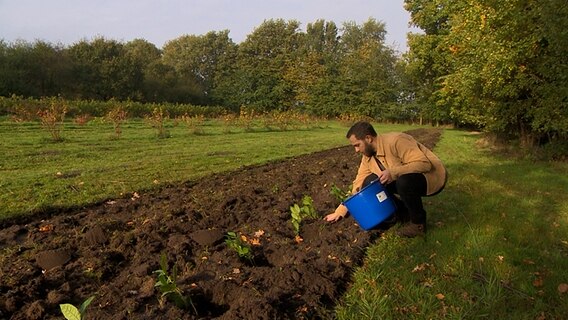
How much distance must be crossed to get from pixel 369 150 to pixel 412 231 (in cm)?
95

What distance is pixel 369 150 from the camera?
446 centimetres

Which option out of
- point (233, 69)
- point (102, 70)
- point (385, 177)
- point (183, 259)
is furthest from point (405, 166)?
point (233, 69)

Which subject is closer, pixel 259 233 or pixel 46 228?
pixel 259 233

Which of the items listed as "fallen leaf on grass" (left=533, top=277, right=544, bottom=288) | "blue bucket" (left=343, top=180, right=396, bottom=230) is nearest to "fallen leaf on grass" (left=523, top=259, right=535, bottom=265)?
"fallen leaf on grass" (left=533, top=277, right=544, bottom=288)

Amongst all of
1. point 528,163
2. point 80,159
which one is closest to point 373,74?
point 528,163

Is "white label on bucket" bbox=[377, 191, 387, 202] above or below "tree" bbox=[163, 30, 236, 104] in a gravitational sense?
below

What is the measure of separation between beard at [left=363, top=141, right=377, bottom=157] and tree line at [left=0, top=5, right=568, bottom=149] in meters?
6.98

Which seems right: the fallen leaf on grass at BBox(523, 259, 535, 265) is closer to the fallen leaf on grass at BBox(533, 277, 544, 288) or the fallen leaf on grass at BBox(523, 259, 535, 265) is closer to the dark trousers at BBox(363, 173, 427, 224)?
the fallen leaf on grass at BBox(533, 277, 544, 288)

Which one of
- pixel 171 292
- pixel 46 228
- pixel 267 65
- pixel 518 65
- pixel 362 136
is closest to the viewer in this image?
pixel 171 292

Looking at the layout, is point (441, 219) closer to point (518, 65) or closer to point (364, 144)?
point (364, 144)

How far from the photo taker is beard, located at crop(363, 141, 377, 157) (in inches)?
173

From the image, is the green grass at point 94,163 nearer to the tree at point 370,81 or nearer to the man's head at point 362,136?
the man's head at point 362,136

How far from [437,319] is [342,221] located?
2235mm

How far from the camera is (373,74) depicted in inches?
1927
